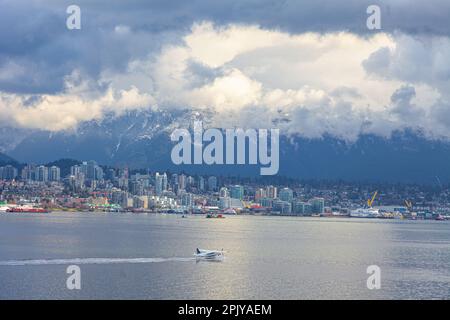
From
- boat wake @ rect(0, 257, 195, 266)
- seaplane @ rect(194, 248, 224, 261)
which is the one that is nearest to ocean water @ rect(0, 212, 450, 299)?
boat wake @ rect(0, 257, 195, 266)

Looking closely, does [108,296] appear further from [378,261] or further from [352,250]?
[352,250]

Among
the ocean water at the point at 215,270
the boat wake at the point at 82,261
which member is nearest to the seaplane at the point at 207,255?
the ocean water at the point at 215,270

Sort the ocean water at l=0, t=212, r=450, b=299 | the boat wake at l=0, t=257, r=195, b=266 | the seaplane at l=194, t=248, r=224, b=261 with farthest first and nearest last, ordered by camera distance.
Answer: the seaplane at l=194, t=248, r=224, b=261, the boat wake at l=0, t=257, r=195, b=266, the ocean water at l=0, t=212, r=450, b=299

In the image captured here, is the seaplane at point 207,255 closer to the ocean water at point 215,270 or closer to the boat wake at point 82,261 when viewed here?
→ the ocean water at point 215,270

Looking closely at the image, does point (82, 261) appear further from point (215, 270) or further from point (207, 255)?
point (207, 255)

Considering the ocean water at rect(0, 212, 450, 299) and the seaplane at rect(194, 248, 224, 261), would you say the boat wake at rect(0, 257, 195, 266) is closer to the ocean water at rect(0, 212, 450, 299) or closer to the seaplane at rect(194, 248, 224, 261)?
the ocean water at rect(0, 212, 450, 299)

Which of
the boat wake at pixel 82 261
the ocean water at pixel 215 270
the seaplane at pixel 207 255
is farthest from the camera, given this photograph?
the seaplane at pixel 207 255

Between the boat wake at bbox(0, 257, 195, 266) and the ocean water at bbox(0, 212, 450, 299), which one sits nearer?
the ocean water at bbox(0, 212, 450, 299)

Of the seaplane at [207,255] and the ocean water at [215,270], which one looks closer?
the ocean water at [215,270]

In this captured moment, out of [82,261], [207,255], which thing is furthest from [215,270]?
[82,261]

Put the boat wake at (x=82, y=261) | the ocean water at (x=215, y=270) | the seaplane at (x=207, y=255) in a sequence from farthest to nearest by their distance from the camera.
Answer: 1. the seaplane at (x=207, y=255)
2. the boat wake at (x=82, y=261)
3. the ocean water at (x=215, y=270)
